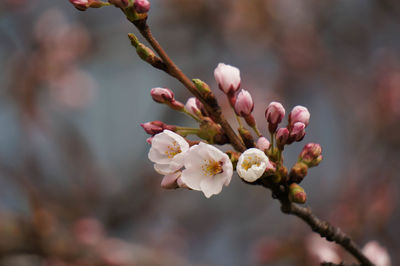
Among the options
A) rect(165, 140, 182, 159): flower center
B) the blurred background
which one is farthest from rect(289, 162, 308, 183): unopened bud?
the blurred background

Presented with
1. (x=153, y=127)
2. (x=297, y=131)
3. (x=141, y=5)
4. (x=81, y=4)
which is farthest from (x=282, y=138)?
(x=81, y=4)

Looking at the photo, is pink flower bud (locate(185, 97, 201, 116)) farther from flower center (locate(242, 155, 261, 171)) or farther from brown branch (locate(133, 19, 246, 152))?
flower center (locate(242, 155, 261, 171))

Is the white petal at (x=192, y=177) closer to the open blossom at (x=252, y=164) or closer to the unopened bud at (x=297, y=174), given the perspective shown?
the open blossom at (x=252, y=164)

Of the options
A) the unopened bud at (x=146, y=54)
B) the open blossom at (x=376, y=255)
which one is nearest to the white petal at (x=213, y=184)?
the unopened bud at (x=146, y=54)

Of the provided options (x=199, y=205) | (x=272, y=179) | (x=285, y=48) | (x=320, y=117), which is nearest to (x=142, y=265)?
(x=272, y=179)

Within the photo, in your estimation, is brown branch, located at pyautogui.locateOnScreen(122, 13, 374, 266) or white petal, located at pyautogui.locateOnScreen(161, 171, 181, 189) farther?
white petal, located at pyautogui.locateOnScreen(161, 171, 181, 189)

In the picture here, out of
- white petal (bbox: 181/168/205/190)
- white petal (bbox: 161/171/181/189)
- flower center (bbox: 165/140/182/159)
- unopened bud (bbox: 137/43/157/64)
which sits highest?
unopened bud (bbox: 137/43/157/64)
